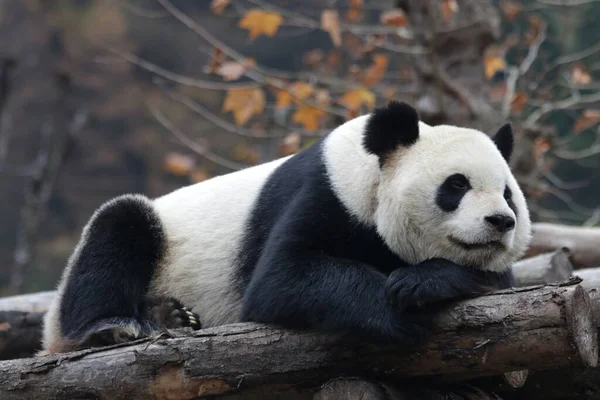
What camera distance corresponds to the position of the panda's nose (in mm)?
2961

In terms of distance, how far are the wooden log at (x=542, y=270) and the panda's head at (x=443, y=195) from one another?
1.41 meters

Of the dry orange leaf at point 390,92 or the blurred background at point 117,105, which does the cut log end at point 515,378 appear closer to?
the dry orange leaf at point 390,92

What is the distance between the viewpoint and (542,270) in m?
4.78

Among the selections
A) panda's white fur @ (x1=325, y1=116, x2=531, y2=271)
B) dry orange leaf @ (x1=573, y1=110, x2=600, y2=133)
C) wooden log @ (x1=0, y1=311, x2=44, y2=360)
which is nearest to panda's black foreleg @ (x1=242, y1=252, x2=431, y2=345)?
panda's white fur @ (x1=325, y1=116, x2=531, y2=271)

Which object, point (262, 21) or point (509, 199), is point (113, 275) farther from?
point (262, 21)

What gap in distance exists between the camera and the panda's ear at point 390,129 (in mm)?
3352

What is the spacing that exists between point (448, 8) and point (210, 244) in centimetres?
338

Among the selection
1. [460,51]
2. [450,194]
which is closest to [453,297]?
[450,194]

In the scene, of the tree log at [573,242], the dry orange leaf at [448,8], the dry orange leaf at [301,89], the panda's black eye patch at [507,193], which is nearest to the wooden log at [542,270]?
the tree log at [573,242]

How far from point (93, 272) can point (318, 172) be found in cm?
126

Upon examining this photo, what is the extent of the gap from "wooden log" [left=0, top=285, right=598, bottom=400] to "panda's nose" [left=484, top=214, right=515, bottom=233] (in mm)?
323

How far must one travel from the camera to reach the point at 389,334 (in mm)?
2777

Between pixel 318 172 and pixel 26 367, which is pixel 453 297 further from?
pixel 26 367

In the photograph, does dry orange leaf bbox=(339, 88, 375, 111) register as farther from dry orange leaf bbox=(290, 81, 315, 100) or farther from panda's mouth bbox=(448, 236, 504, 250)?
panda's mouth bbox=(448, 236, 504, 250)
